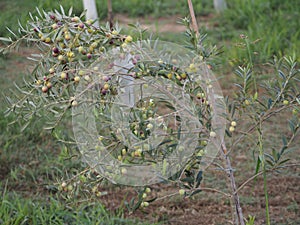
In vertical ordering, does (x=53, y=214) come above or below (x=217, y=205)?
above

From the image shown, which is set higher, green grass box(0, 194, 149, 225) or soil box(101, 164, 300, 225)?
green grass box(0, 194, 149, 225)

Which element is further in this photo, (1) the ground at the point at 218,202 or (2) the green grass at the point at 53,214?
(1) the ground at the point at 218,202

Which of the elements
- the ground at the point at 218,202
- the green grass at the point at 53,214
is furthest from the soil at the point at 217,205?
the green grass at the point at 53,214

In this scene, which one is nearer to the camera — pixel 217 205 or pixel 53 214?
pixel 53 214

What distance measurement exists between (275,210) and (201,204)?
1.13 feet

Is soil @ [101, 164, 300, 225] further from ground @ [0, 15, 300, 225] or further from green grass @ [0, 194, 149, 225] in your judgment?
green grass @ [0, 194, 149, 225]

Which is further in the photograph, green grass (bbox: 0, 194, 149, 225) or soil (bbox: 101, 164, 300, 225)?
soil (bbox: 101, 164, 300, 225)

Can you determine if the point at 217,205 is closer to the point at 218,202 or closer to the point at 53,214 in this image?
the point at 218,202

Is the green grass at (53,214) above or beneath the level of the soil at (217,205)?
above

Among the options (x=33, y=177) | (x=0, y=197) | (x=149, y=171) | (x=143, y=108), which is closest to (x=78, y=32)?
(x=143, y=108)

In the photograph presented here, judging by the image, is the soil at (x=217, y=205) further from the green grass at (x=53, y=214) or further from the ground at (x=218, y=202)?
the green grass at (x=53, y=214)

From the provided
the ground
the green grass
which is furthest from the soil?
the green grass

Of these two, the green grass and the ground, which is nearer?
the green grass

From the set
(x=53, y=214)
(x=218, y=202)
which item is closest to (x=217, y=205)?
(x=218, y=202)
